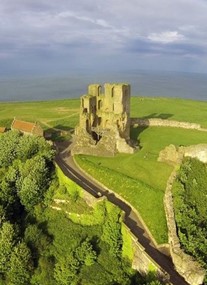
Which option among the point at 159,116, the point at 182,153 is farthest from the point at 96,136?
the point at 159,116

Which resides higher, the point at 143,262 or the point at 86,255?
the point at 143,262

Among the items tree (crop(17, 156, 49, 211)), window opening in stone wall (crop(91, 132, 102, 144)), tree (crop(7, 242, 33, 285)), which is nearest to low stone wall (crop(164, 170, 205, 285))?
tree (crop(7, 242, 33, 285))

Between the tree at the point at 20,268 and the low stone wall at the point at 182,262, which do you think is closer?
the low stone wall at the point at 182,262

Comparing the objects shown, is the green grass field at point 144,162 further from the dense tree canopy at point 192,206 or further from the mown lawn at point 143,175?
the dense tree canopy at point 192,206

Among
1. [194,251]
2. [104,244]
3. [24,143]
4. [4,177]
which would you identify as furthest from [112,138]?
[194,251]

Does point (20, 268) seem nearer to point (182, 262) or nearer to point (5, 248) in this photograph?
point (5, 248)

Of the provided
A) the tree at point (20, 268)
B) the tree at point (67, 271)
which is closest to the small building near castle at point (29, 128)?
the tree at point (20, 268)
